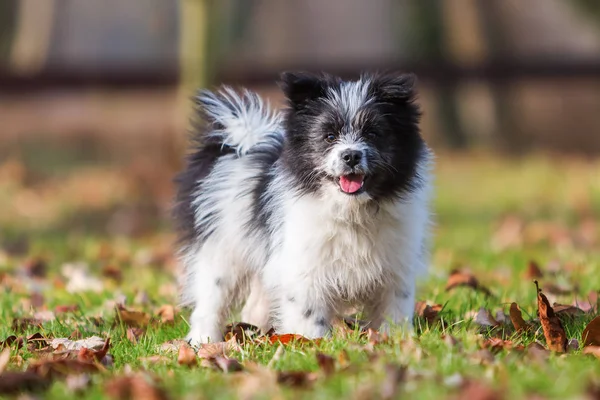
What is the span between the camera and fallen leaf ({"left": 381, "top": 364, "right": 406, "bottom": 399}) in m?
3.30

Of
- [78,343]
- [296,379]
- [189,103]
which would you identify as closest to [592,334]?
[296,379]

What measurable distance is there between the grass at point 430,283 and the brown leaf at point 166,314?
48mm

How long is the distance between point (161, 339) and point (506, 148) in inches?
506

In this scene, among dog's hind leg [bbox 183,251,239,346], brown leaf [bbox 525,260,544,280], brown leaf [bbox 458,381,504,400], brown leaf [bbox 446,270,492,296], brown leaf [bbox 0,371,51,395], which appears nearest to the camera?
brown leaf [bbox 458,381,504,400]

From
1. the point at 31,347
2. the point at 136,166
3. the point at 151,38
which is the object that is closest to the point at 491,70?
the point at 136,166

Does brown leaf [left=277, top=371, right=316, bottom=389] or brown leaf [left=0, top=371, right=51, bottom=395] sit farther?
brown leaf [left=0, top=371, right=51, bottom=395]

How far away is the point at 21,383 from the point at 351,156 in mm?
1691

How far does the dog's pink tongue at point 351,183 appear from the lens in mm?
4520

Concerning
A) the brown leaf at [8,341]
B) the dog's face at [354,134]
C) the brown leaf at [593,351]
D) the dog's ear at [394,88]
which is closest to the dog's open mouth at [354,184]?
the dog's face at [354,134]

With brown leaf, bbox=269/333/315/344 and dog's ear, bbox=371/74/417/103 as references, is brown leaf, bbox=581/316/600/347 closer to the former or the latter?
brown leaf, bbox=269/333/315/344

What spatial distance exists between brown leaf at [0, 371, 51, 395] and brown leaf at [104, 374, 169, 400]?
34 cm

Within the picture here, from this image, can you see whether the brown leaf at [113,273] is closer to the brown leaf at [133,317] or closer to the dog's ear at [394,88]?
the brown leaf at [133,317]

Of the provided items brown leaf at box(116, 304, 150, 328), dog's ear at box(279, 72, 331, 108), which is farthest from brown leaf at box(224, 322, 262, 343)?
dog's ear at box(279, 72, 331, 108)

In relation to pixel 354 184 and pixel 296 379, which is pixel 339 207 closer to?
pixel 354 184
